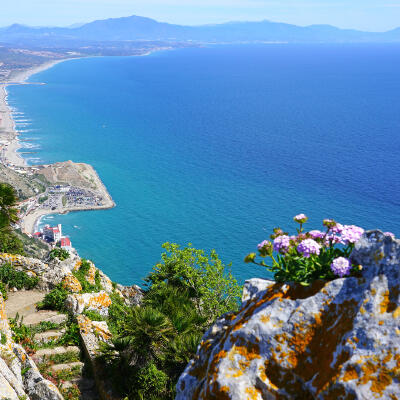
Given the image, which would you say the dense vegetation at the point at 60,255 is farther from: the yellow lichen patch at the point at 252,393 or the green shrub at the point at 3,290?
the yellow lichen patch at the point at 252,393

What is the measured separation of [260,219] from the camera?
8000 cm

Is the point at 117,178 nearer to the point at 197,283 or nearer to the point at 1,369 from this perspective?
the point at 197,283

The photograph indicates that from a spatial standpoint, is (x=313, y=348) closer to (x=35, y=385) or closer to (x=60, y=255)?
(x=35, y=385)

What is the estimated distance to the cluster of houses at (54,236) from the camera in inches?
2714

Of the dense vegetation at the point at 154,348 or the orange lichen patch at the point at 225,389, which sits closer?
the orange lichen patch at the point at 225,389

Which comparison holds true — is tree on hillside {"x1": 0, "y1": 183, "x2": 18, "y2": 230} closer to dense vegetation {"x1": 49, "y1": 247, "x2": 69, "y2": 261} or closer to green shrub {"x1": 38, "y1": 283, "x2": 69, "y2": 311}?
dense vegetation {"x1": 49, "y1": 247, "x2": 69, "y2": 261}

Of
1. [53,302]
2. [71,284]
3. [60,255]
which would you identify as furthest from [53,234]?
[53,302]

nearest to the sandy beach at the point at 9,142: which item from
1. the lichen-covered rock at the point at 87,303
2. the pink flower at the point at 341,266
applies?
the lichen-covered rock at the point at 87,303

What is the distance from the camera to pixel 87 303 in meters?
20.2

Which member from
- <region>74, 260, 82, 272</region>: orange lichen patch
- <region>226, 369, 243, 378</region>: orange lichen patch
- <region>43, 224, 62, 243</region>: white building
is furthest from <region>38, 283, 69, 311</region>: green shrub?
<region>43, 224, 62, 243</region>: white building

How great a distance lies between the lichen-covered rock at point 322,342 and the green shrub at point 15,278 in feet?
59.1

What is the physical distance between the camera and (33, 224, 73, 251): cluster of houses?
68.9 metres

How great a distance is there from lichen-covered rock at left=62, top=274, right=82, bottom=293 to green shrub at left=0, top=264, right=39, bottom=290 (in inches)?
65.2

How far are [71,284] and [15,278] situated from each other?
9.89 ft
